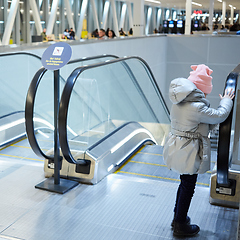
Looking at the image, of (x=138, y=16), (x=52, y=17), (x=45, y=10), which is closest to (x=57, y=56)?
(x=138, y=16)

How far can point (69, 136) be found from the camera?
448cm

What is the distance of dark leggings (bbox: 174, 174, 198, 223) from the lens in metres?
3.14

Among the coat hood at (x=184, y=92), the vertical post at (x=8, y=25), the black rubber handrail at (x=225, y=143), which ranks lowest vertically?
the black rubber handrail at (x=225, y=143)

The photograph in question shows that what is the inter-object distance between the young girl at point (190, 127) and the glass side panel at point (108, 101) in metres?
1.61

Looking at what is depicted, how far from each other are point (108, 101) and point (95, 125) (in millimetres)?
843

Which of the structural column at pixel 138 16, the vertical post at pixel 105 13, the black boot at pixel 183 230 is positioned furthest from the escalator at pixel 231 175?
the vertical post at pixel 105 13

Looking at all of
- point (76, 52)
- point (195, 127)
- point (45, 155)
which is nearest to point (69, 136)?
point (45, 155)

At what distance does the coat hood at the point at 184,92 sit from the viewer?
2893mm

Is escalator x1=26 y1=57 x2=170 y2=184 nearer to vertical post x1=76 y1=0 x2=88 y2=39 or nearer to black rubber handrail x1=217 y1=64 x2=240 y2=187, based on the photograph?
black rubber handrail x1=217 y1=64 x2=240 y2=187

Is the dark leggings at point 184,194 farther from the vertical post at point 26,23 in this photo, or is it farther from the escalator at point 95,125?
the vertical post at point 26,23

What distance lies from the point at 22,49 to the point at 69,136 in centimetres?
273

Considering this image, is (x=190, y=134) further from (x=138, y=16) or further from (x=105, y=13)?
(x=105, y=13)

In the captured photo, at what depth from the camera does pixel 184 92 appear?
289 cm

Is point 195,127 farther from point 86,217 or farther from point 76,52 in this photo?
point 76,52
